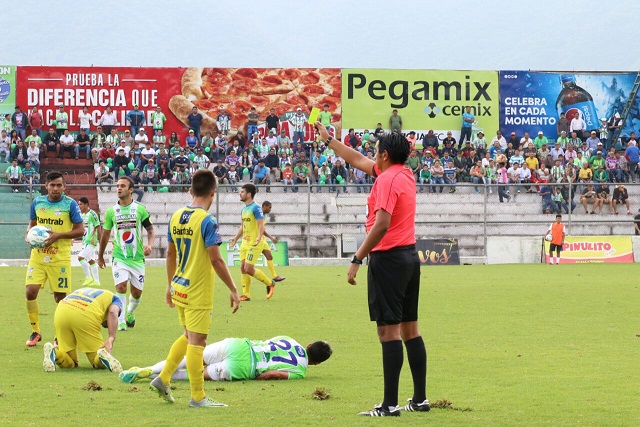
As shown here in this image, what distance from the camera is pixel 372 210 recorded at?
834cm

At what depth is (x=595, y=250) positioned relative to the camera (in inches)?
1500

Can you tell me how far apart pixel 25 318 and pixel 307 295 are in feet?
23.6

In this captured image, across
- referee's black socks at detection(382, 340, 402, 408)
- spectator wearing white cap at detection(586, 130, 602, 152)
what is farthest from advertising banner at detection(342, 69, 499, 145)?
referee's black socks at detection(382, 340, 402, 408)

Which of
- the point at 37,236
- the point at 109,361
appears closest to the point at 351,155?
the point at 109,361

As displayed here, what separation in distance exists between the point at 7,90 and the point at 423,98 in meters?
18.4

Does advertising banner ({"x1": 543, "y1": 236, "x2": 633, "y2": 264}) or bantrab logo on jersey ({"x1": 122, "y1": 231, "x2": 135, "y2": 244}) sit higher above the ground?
bantrab logo on jersey ({"x1": 122, "y1": 231, "x2": 135, "y2": 244})

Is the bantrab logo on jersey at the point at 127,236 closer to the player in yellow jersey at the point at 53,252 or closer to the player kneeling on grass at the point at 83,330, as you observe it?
the player in yellow jersey at the point at 53,252

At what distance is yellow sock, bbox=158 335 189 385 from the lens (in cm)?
834

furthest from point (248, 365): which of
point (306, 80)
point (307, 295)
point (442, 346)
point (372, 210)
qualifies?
point (306, 80)

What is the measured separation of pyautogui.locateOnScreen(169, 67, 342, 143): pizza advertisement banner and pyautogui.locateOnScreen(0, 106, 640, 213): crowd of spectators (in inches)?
21.0

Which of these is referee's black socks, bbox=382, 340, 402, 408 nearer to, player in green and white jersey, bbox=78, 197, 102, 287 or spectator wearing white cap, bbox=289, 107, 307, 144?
player in green and white jersey, bbox=78, 197, 102, 287

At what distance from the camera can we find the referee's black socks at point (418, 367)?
27.0 ft

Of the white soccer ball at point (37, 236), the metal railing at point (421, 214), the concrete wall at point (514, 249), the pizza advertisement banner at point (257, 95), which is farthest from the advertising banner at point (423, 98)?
the white soccer ball at point (37, 236)

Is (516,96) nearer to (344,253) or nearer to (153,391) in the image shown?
(344,253)
